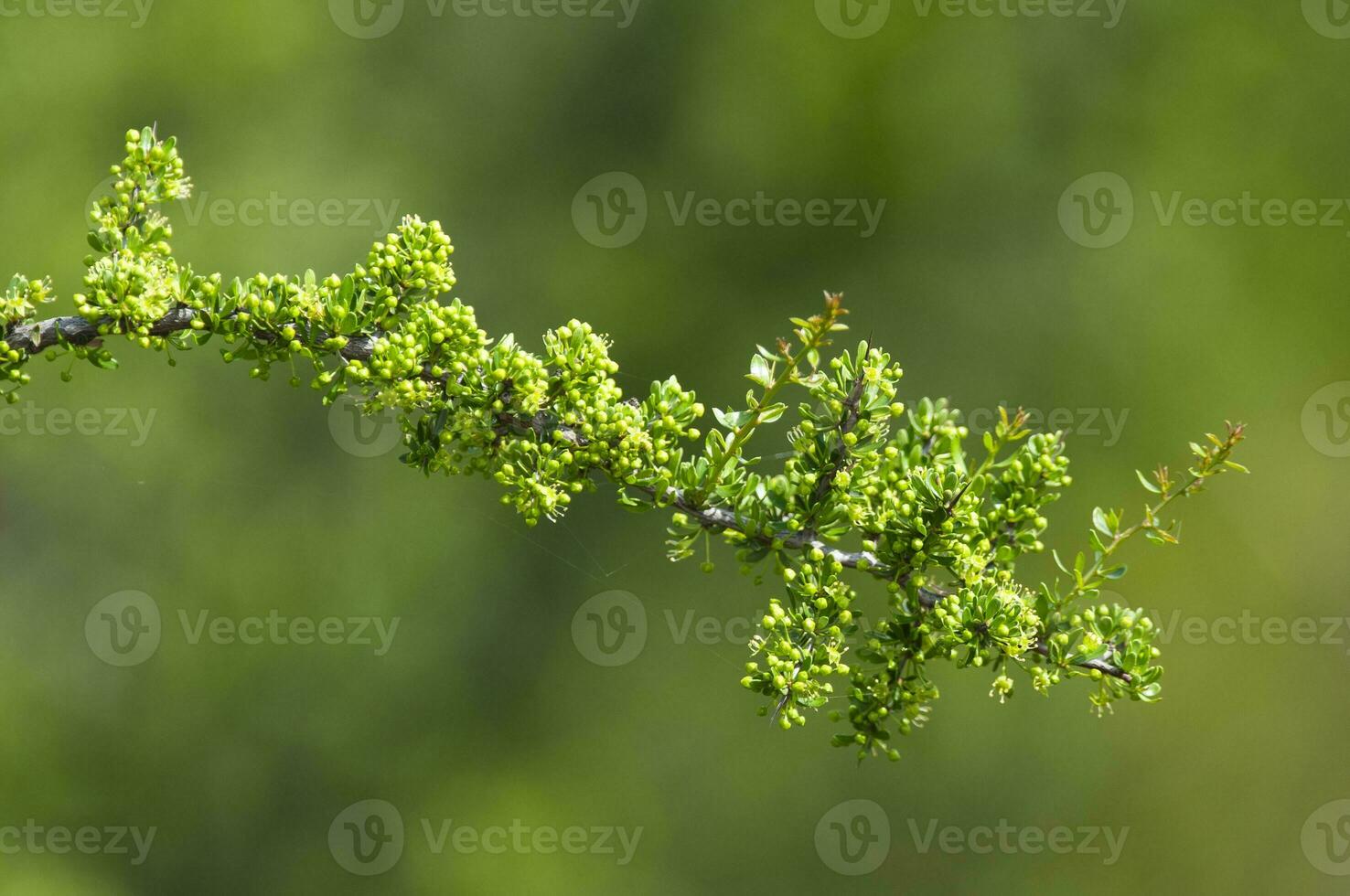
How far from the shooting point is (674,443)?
8.92 feet

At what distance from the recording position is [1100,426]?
381 inches

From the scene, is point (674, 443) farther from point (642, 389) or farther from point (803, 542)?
point (642, 389)

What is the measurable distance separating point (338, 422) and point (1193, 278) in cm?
653

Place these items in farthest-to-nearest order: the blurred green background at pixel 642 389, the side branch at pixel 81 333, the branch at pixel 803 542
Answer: the blurred green background at pixel 642 389 → the branch at pixel 803 542 → the side branch at pixel 81 333

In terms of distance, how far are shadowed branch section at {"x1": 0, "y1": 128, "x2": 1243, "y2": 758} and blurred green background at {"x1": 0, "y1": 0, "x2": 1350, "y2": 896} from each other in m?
6.90

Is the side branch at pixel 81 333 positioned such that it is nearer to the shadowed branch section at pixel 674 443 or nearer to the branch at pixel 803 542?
the shadowed branch section at pixel 674 443

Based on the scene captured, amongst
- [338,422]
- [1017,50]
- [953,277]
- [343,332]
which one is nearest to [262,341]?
[343,332]

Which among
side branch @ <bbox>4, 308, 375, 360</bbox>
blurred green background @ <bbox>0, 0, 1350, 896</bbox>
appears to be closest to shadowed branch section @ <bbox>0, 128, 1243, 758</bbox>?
side branch @ <bbox>4, 308, 375, 360</bbox>

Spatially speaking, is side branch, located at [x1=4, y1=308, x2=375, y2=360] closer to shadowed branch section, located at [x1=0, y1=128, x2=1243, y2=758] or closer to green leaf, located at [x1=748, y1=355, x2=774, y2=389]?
shadowed branch section, located at [x1=0, y1=128, x2=1243, y2=758]

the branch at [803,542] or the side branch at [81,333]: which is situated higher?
the branch at [803,542]

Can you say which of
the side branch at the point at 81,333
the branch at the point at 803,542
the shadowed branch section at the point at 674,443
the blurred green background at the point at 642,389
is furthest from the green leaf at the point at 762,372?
the blurred green background at the point at 642,389

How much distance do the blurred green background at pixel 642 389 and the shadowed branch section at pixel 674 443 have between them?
22.6 ft

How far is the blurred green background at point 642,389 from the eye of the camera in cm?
977

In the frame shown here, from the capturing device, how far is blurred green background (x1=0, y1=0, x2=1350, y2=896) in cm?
977
